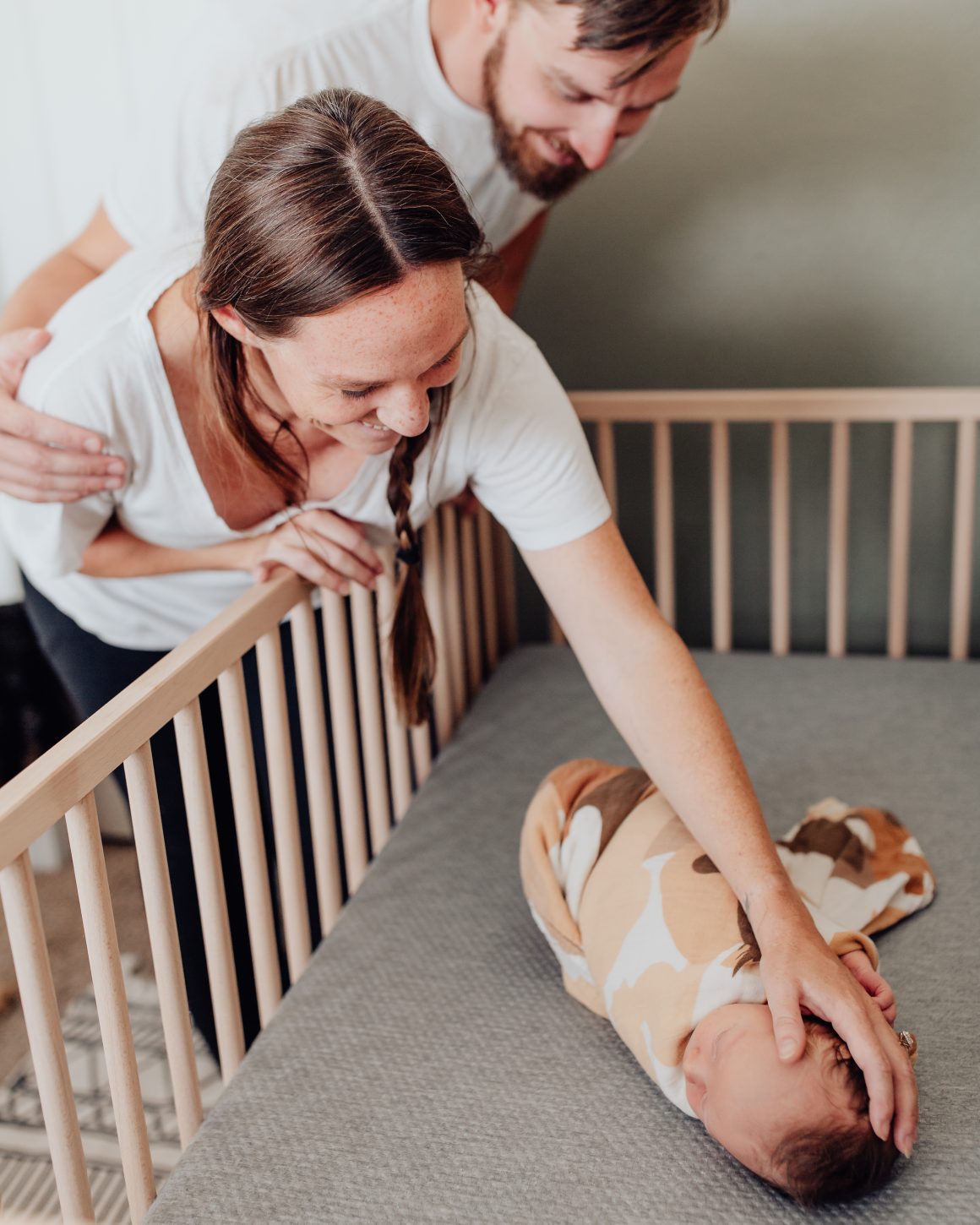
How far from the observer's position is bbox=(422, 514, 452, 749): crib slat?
1.40m

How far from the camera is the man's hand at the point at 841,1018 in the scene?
0.74m

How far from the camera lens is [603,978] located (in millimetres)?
954

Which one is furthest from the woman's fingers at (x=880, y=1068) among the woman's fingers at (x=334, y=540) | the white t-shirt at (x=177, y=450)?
the woman's fingers at (x=334, y=540)

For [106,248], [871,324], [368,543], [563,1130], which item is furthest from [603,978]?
[871,324]

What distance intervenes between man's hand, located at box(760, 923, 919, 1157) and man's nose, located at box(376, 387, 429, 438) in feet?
1.45

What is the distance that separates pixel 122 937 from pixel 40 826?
49.0 inches

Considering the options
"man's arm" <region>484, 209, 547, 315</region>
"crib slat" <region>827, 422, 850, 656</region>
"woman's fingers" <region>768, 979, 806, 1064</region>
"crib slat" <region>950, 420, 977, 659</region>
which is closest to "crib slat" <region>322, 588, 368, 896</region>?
"man's arm" <region>484, 209, 547, 315</region>

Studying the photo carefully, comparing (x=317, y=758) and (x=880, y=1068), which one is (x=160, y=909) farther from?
(x=880, y=1068)

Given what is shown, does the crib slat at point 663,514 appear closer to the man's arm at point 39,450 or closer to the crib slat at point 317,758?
the crib slat at point 317,758

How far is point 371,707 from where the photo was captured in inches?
49.9

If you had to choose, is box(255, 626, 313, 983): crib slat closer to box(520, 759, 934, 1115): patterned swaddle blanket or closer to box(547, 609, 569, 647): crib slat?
box(520, 759, 934, 1115): patterned swaddle blanket

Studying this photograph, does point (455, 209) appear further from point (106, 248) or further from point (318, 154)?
point (106, 248)

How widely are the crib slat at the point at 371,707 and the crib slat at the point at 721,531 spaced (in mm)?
508

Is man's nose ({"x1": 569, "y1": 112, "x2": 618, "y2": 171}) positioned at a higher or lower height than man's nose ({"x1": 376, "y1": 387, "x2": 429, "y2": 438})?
higher
